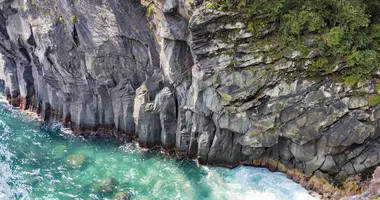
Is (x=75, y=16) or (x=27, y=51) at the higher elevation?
(x=75, y=16)

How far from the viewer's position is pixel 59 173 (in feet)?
86.3

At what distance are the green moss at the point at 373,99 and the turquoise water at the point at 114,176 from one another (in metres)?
7.59

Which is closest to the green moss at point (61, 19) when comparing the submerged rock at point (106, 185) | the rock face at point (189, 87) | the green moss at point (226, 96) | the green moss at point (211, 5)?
the rock face at point (189, 87)

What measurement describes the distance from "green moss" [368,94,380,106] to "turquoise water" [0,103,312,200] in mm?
7589

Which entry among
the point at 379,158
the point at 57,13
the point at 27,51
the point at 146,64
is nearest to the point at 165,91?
the point at 146,64

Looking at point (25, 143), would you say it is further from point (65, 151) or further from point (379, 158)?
point (379, 158)

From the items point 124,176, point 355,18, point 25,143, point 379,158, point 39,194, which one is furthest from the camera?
point 25,143

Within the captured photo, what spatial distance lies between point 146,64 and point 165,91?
144 inches

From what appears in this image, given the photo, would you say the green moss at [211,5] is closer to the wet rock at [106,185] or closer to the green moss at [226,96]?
the green moss at [226,96]

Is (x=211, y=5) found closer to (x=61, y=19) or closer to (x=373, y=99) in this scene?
(x=373, y=99)

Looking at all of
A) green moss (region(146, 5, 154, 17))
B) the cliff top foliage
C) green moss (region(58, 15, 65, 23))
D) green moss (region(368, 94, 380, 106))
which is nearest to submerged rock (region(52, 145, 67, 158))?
green moss (region(58, 15, 65, 23))

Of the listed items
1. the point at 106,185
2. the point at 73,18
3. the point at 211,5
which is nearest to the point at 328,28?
the point at 211,5

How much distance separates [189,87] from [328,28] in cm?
1084

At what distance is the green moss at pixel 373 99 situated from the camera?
2097 centimetres
